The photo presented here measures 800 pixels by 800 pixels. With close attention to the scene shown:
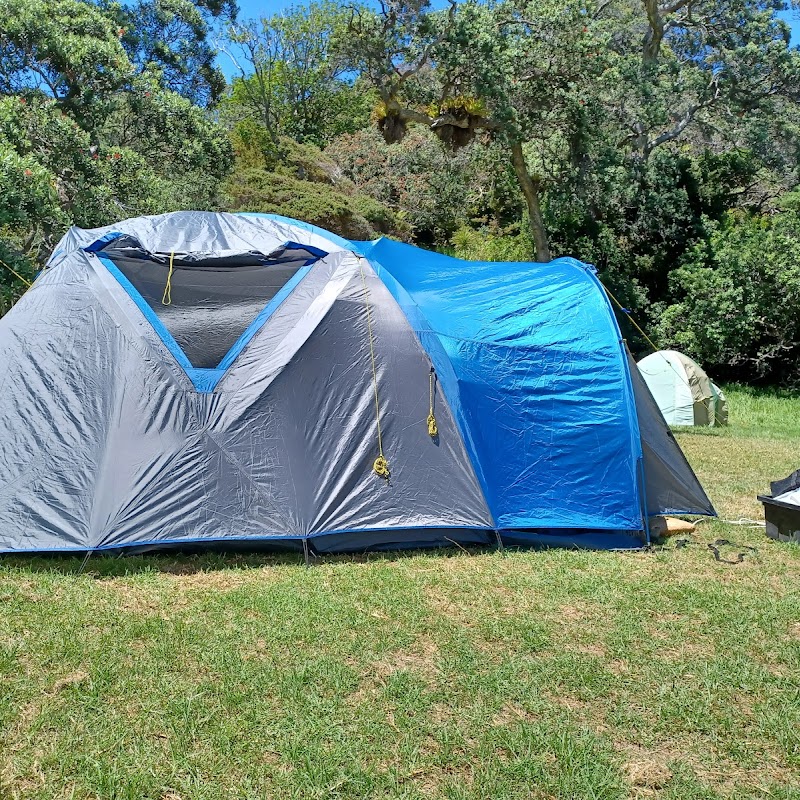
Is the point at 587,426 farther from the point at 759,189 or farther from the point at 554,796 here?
the point at 759,189

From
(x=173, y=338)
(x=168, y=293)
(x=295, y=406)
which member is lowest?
(x=295, y=406)

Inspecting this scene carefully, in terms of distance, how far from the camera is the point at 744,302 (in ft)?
50.0

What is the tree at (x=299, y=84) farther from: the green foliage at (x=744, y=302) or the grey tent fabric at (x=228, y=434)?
the grey tent fabric at (x=228, y=434)

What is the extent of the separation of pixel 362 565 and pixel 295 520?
1.58 feet

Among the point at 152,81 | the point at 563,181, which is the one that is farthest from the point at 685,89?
the point at 152,81

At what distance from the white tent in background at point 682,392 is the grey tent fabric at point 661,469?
18.9ft

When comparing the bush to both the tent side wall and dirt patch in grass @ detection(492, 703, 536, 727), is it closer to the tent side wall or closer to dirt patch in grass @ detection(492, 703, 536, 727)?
the tent side wall

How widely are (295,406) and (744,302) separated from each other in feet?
41.3

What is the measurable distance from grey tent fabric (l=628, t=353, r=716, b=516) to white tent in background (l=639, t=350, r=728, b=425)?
577 centimetres

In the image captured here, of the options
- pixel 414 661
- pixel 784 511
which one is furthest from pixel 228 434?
pixel 784 511

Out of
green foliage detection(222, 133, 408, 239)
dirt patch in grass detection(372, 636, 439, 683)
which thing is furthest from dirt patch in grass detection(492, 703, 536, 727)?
green foliage detection(222, 133, 408, 239)

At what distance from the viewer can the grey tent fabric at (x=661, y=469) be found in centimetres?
567

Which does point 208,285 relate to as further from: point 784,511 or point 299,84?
point 299,84

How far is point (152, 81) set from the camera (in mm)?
10711
